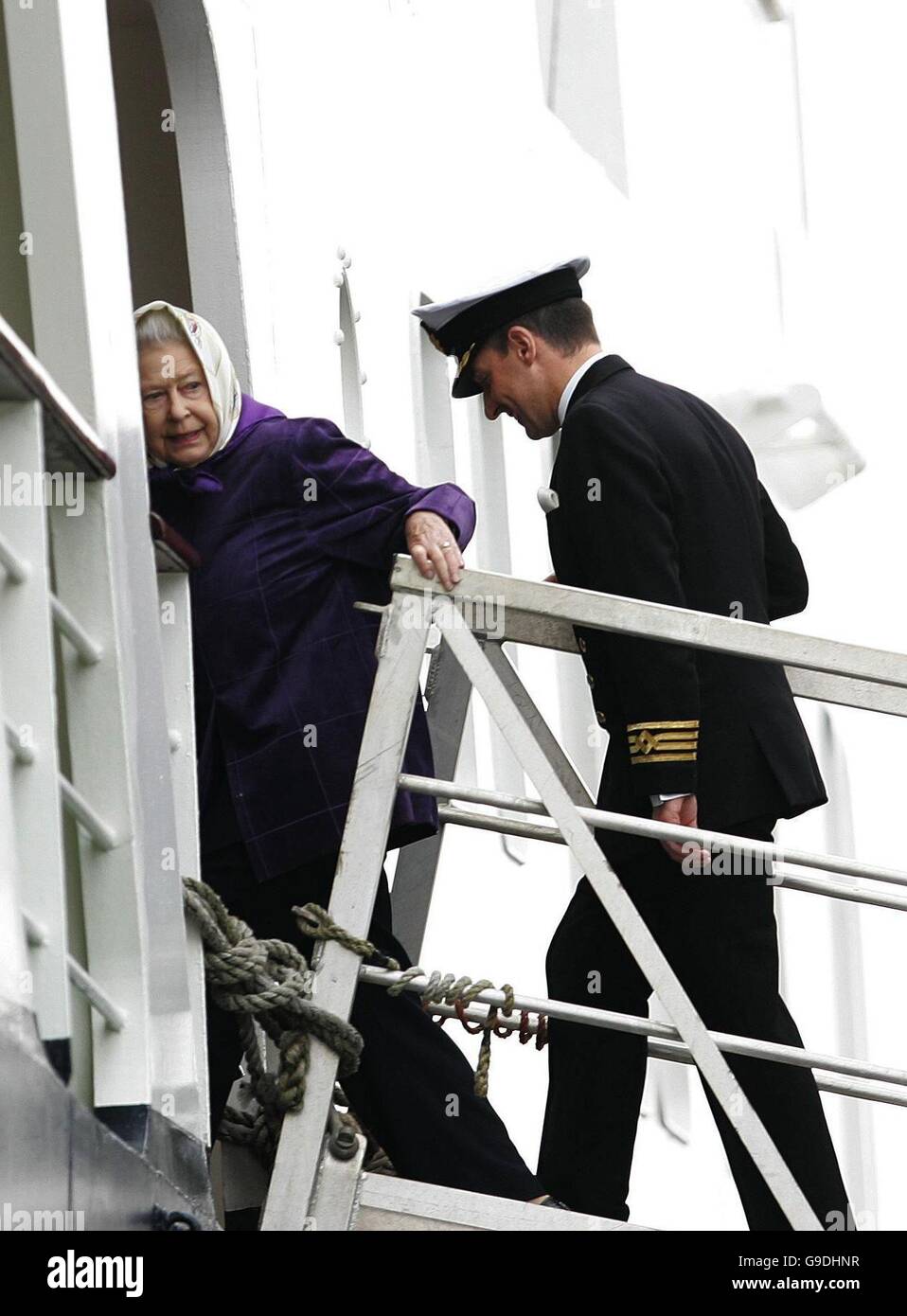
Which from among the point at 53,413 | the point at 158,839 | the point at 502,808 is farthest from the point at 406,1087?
the point at 53,413

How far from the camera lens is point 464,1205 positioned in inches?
128

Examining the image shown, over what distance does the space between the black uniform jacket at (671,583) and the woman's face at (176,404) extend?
54cm

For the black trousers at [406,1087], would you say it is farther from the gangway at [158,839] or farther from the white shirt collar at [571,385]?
the white shirt collar at [571,385]

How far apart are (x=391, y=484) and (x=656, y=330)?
6.89 meters

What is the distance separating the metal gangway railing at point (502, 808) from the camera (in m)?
3.21

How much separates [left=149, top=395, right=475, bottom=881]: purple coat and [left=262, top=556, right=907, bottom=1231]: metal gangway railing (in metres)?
0.27

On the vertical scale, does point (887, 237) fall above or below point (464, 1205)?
above

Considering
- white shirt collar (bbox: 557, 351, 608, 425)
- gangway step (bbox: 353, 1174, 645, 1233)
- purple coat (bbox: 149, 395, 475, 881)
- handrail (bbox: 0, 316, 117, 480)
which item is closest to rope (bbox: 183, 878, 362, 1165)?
gangway step (bbox: 353, 1174, 645, 1233)

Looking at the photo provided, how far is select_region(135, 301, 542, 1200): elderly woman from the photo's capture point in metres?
3.47

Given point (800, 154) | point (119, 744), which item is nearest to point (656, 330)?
point (800, 154)

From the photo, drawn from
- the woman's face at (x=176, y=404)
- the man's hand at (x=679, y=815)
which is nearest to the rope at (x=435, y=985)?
the man's hand at (x=679, y=815)

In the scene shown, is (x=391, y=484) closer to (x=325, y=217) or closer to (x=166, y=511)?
(x=166, y=511)

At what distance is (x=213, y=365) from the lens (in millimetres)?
3598

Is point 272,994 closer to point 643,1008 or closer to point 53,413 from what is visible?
point 643,1008
